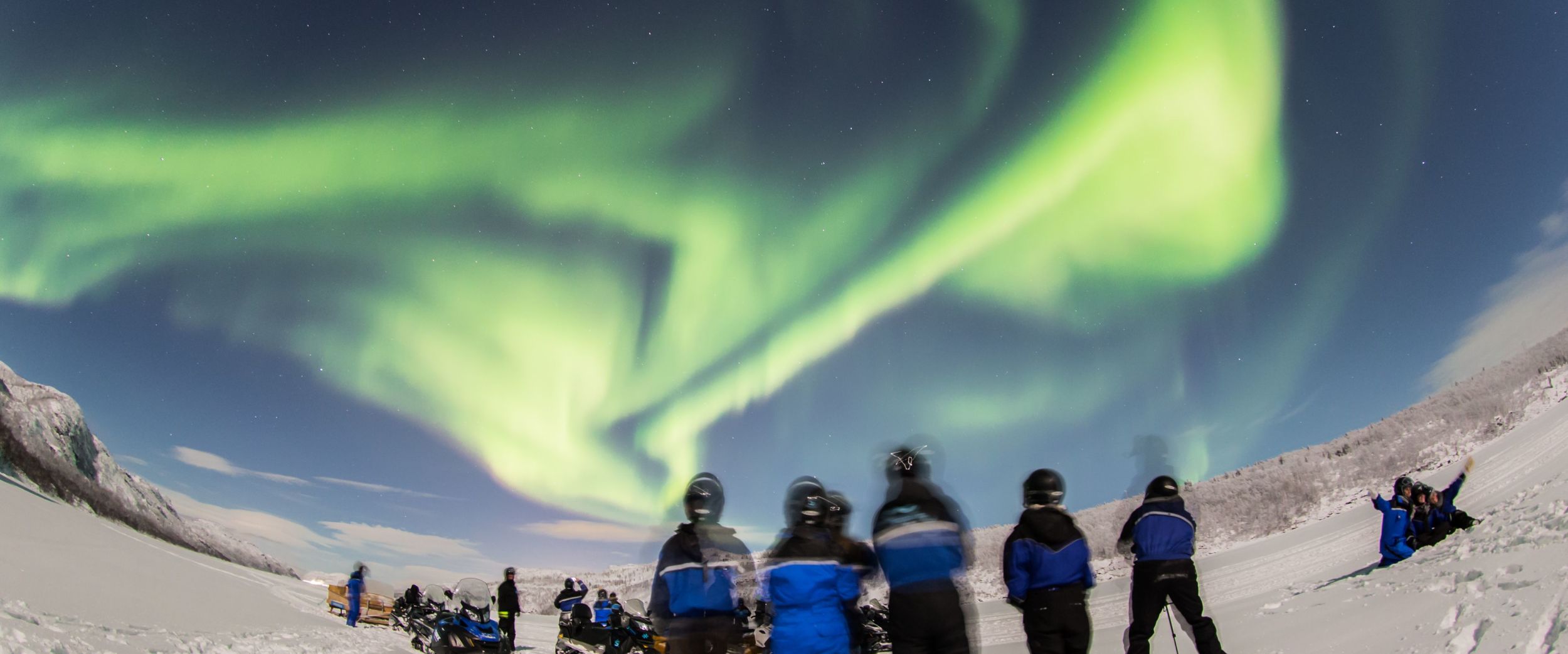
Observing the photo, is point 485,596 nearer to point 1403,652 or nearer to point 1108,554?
point 1403,652

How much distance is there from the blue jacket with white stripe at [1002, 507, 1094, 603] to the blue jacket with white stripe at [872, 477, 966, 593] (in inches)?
37.3

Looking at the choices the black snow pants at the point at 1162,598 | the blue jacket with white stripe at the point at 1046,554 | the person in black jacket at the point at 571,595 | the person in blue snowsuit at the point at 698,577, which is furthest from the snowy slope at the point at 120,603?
the black snow pants at the point at 1162,598

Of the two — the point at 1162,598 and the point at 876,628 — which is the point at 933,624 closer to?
the point at 1162,598

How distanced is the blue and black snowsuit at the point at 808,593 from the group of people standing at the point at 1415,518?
359 inches

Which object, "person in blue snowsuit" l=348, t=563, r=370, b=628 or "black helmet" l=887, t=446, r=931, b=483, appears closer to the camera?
"black helmet" l=887, t=446, r=931, b=483

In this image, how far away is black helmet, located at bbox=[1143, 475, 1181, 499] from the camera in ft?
21.0

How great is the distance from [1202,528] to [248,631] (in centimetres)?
3505

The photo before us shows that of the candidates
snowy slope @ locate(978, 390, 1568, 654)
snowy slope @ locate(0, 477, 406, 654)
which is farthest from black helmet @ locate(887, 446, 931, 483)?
snowy slope @ locate(0, 477, 406, 654)

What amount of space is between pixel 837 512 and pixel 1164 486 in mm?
3031

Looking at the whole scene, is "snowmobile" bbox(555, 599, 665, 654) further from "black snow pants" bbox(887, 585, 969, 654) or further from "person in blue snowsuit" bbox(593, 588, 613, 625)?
"black snow pants" bbox(887, 585, 969, 654)

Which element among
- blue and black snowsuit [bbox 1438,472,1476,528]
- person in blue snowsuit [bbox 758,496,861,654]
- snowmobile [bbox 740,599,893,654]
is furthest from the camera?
blue and black snowsuit [bbox 1438,472,1476,528]

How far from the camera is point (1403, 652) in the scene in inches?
226

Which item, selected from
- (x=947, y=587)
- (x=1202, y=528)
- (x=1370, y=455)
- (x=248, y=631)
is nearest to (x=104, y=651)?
(x=248, y=631)

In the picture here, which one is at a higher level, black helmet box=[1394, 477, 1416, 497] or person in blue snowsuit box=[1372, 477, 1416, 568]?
black helmet box=[1394, 477, 1416, 497]
